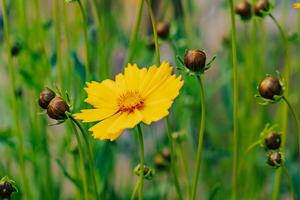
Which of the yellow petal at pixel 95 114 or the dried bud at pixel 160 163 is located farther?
the dried bud at pixel 160 163

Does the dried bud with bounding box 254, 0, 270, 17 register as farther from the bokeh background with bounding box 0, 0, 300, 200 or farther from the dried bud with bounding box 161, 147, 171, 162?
the dried bud with bounding box 161, 147, 171, 162

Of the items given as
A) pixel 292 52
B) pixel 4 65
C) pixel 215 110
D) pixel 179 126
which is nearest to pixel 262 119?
pixel 179 126

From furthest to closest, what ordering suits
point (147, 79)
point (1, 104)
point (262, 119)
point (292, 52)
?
1. point (292, 52)
2. point (1, 104)
3. point (262, 119)
4. point (147, 79)

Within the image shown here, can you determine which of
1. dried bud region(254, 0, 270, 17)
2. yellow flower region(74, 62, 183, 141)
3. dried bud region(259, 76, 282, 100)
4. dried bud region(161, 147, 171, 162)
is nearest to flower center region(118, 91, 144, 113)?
yellow flower region(74, 62, 183, 141)

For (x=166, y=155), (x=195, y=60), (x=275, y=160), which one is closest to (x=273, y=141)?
(x=275, y=160)

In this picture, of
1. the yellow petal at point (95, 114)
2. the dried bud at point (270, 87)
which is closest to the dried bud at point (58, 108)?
the yellow petal at point (95, 114)

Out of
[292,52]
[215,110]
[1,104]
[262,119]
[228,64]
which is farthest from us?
[292,52]

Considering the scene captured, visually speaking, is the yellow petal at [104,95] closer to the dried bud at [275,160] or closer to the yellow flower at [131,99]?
the yellow flower at [131,99]

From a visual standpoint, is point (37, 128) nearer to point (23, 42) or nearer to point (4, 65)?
point (23, 42)
